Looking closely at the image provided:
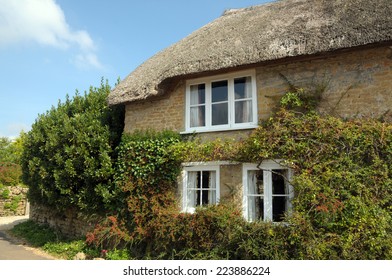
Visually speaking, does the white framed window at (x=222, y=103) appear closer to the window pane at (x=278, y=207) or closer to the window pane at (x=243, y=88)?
the window pane at (x=243, y=88)

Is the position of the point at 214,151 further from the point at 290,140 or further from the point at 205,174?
the point at 290,140

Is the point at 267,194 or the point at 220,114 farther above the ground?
the point at 220,114

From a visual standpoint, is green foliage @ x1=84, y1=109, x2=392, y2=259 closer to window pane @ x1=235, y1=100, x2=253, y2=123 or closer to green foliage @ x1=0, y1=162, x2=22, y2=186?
window pane @ x1=235, y1=100, x2=253, y2=123

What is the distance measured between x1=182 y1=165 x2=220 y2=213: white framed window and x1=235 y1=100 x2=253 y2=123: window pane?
4.37 feet

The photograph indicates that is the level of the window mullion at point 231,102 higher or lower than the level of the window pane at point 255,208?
higher

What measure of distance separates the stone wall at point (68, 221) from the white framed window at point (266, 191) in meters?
4.84

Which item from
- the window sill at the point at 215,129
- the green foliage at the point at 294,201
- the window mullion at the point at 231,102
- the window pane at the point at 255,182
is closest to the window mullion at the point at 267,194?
the window pane at the point at 255,182

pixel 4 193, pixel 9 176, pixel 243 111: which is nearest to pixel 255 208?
pixel 243 111

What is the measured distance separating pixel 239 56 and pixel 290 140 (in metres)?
2.39

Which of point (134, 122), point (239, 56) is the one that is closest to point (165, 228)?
point (134, 122)

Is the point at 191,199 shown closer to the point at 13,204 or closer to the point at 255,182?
the point at 255,182

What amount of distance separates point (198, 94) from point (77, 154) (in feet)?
13.1

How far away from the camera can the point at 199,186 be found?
7523 millimetres

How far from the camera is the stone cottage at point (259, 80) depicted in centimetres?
618
